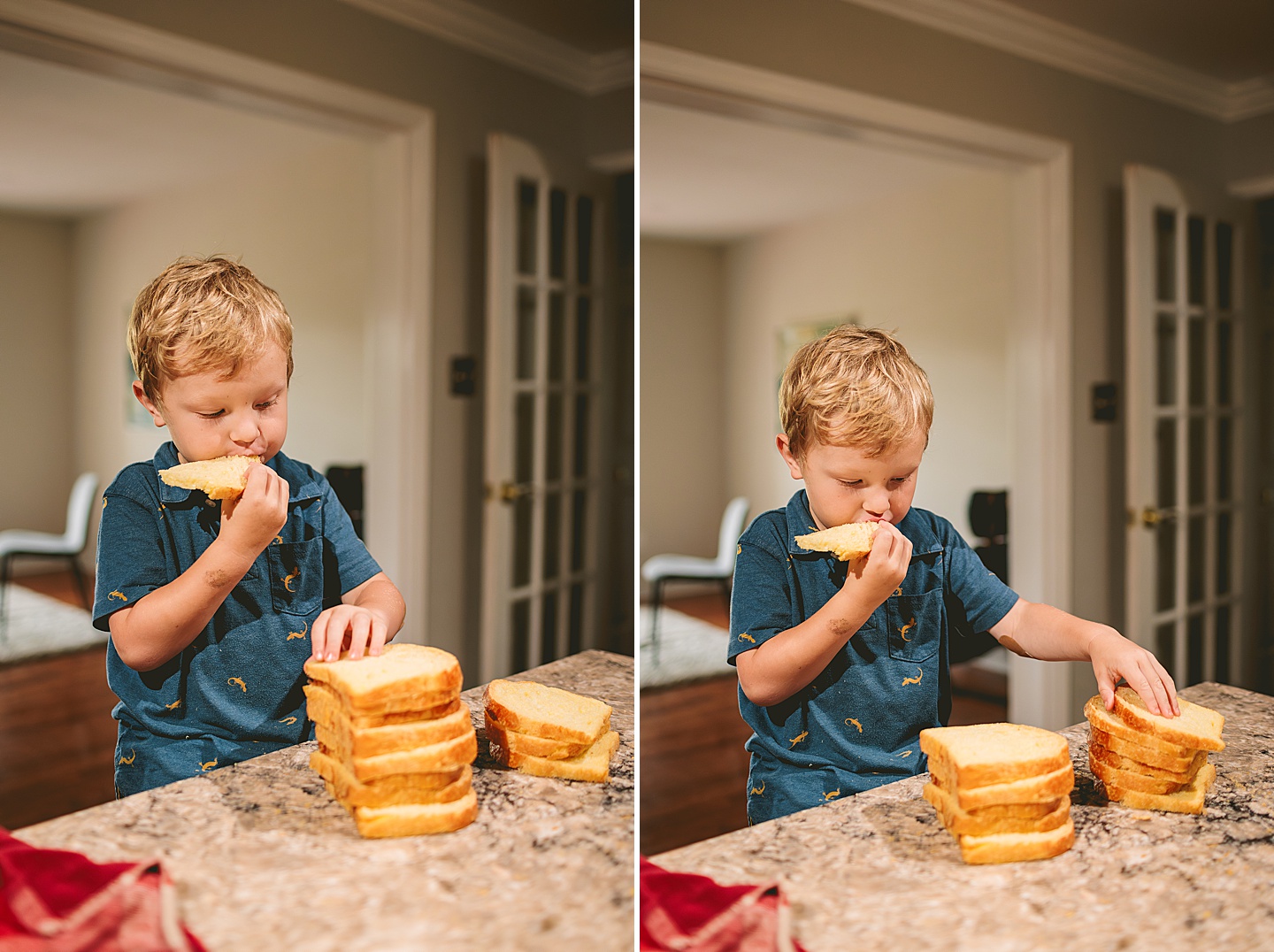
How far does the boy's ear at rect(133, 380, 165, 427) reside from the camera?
771 millimetres

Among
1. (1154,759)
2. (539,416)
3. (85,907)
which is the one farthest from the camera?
(539,416)

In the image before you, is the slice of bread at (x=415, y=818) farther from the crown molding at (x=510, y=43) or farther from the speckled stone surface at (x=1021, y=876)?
the crown molding at (x=510, y=43)

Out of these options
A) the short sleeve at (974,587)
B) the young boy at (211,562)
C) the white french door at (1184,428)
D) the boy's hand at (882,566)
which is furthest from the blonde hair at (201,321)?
the white french door at (1184,428)

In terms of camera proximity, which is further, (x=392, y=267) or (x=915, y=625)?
(x=392, y=267)

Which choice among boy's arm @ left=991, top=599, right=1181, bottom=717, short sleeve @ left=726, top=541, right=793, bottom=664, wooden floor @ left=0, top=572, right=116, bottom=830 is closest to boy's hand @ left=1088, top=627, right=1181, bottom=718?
boy's arm @ left=991, top=599, right=1181, bottom=717

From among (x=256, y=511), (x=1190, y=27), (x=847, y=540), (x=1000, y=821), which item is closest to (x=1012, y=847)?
(x=1000, y=821)

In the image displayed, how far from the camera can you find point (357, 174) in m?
0.95

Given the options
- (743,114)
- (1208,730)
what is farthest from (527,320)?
(1208,730)

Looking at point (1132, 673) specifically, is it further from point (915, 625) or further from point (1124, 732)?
point (915, 625)

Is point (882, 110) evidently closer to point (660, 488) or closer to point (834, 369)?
point (834, 369)

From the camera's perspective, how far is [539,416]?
1081 millimetres

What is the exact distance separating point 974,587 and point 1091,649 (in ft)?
0.46

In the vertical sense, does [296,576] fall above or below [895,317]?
below

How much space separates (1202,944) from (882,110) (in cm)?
84
